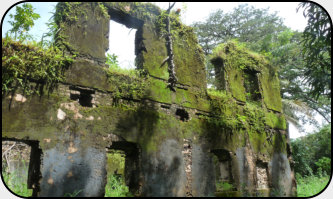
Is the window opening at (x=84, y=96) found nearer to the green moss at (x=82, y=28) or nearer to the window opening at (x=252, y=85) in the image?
the green moss at (x=82, y=28)

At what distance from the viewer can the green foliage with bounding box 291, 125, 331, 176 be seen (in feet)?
44.7

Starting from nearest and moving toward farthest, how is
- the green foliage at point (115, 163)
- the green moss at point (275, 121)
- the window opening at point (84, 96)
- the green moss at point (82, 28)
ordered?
the window opening at point (84, 96) → the green moss at point (82, 28) → the green moss at point (275, 121) → the green foliage at point (115, 163)

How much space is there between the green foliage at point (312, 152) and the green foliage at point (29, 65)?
12.8 m

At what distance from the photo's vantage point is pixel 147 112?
5.97m

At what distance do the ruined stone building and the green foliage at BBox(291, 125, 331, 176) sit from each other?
5.59m

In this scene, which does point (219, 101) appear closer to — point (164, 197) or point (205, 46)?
point (164, 197)

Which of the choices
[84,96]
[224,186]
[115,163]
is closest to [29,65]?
[84,96]

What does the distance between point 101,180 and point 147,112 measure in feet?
5.83

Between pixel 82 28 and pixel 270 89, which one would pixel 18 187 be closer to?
pixel 82 28

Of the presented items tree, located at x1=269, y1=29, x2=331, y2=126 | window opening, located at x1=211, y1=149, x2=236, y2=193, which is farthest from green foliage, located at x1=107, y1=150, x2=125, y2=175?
tree, located at x1=269, y1=29, x2=331, y2=126

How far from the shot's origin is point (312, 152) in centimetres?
1439

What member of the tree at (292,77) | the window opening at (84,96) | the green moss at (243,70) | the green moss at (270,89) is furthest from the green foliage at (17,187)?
the tree at (292,77)

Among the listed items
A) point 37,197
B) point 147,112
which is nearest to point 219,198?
point 147,112

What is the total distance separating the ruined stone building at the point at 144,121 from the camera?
4617 millimetres
